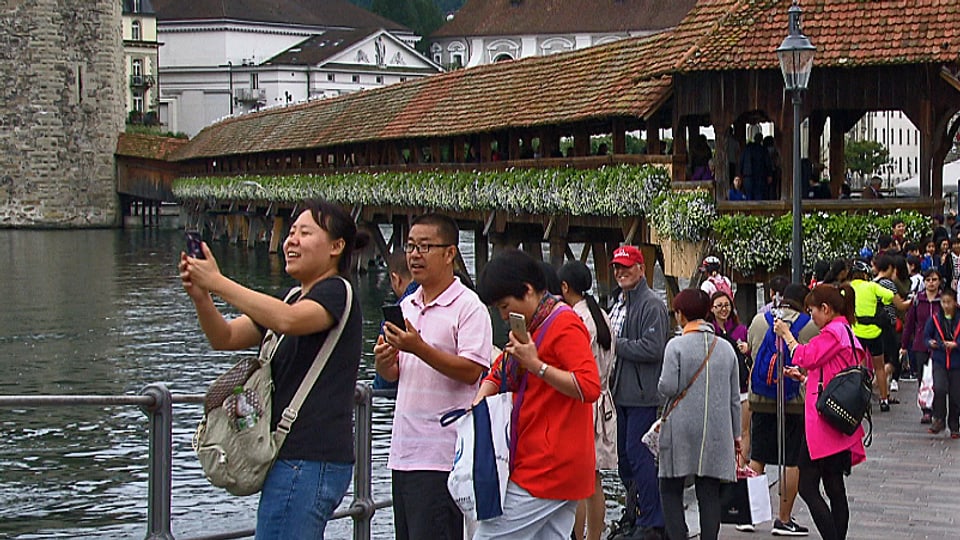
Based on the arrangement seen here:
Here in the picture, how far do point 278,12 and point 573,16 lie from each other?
19.4 meters

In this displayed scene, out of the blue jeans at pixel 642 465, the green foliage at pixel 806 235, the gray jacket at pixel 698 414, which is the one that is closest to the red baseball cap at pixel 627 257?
the blue jeans at pixel 642 465

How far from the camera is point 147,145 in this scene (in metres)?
71.7

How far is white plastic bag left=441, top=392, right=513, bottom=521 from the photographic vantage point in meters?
5.85

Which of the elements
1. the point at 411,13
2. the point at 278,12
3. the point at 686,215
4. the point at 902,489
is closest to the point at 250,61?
the point at 278,12

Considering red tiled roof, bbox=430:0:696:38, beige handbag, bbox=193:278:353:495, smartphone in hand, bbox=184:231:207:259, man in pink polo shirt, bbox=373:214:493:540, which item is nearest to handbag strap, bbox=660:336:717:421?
man in pink polo shirt, bbox=373:214:493:540

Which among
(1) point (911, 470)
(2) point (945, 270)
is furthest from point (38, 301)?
(1) point (911, 470)

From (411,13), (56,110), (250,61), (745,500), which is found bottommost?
(745,500)

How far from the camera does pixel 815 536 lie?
9008 mm

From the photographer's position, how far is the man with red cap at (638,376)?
8.77 m

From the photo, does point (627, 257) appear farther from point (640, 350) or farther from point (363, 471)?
point (363, 471)

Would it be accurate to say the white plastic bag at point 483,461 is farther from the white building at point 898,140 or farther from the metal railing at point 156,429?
the white building at point 898,140

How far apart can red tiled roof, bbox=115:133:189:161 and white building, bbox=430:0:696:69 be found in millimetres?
28256

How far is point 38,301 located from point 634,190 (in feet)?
48.8

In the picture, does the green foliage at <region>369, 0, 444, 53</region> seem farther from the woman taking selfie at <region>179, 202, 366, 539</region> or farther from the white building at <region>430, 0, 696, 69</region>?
the woman taking selfie at <region>179, 202, 366, 539</region>
